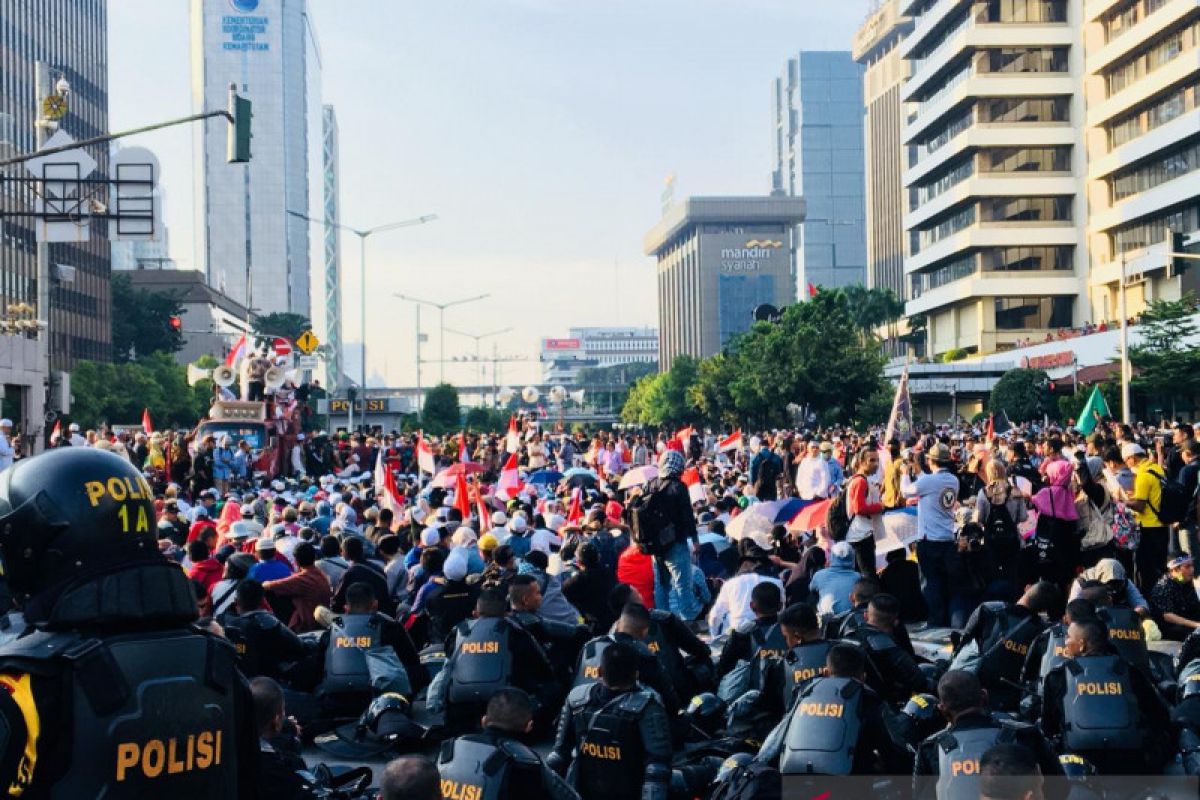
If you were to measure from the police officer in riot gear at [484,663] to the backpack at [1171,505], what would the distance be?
22.9ft

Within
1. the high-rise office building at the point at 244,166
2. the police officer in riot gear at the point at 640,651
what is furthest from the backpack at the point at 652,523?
the high-rise office building at the point at 244,166

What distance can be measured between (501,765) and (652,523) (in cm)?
761

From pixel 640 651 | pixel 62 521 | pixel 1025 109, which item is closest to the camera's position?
pixel 62 521

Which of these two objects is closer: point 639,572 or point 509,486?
point 639,572

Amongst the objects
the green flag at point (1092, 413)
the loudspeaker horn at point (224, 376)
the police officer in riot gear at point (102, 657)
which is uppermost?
the loudspeaker horn at point (224, 376)

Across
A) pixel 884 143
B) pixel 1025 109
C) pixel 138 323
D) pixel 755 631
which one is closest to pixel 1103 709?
pixel 755 631

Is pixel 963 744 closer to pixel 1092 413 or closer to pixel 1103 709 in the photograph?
pixel 1103 709

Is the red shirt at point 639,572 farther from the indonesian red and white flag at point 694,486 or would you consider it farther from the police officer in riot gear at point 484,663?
the indonesian red and white flag at point 694,486

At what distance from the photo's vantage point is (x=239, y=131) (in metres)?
14.5

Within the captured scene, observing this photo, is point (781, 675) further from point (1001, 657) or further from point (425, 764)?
point (425, 764)

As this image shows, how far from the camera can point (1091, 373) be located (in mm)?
60719

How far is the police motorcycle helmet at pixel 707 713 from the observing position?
30.8ft

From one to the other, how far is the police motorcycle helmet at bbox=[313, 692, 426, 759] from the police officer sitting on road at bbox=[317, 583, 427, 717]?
0.12 metres

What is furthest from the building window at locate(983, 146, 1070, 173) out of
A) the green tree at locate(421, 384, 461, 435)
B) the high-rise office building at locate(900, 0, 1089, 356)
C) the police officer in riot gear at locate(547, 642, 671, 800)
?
the police officer in riot gear at locate(547, 642, 671, 800)
